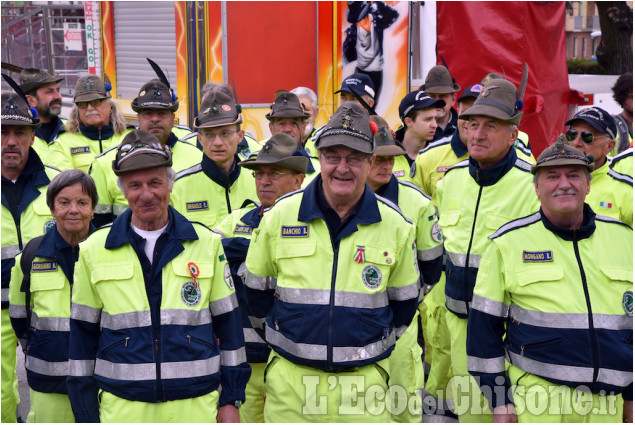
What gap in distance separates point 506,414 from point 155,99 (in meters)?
4.28

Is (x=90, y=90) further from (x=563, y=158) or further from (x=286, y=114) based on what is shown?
(x=563, y=158)

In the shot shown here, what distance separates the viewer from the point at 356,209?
14.5 feet

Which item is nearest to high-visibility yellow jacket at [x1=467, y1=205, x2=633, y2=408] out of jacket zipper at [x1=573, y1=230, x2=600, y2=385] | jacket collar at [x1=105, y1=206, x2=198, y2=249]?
jacket zipper at [x1=573, y1=230, x2=600, y2=385]

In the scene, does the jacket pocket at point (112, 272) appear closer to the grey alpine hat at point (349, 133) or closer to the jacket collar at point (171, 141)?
the grey alpine hat at point (349, 133)

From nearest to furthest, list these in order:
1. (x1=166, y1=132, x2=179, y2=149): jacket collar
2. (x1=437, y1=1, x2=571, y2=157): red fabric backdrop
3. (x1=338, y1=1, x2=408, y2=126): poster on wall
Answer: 1. (x1=166, y1=132, x2=179, y2=149): jacket collar
2. (x1=338, y1=1, x2=408, y2=126): poster on wall
3. (x1=437, y1=1, x2=571, y2=157): red fabric backdrop

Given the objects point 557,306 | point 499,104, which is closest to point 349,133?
point 557,306

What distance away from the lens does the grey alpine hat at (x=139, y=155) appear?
4199mm

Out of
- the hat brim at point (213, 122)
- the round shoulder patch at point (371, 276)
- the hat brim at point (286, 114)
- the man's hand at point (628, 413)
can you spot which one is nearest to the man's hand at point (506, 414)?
the man's hand at point (628, 413)

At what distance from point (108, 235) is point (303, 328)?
3.80 feet

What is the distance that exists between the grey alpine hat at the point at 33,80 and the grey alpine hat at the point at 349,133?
6033 mm

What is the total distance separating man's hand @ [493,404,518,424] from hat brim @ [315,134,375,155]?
5.26 feet

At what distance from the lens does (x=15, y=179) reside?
5.96 metres

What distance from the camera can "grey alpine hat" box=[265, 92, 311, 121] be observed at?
7.67 meters

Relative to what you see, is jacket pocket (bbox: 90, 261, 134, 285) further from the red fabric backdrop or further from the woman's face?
the red fabric backdrop
